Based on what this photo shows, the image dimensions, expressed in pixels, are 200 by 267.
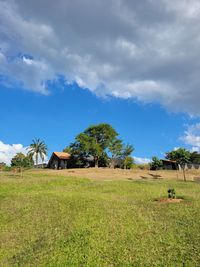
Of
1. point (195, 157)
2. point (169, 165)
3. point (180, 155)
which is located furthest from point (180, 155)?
point (195, 157)

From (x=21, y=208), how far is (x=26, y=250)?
7597 mm

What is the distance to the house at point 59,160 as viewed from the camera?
75.0 m

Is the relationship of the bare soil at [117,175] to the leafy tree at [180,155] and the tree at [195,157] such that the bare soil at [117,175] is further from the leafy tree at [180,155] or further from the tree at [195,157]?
the tree at [195,157]

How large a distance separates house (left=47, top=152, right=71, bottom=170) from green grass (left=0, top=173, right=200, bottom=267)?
54834mm

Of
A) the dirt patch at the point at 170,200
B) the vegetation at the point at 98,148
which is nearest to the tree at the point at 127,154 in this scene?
the vegetation at the point at 98,148

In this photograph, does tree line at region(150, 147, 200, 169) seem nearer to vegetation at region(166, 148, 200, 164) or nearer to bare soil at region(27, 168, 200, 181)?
vegetation at region(166, 148, 200, 164)

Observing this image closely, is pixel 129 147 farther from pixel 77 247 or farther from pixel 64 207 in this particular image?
pixel 77 247

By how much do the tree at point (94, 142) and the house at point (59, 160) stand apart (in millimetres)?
4943

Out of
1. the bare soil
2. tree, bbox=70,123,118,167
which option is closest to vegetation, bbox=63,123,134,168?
tree, bbox=70,123,118,167

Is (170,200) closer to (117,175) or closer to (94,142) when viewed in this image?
(117,175)

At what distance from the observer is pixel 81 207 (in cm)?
1784

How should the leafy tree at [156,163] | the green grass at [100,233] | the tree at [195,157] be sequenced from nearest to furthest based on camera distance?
the green grass at [100,233] → the leafy tree at [156,163] → the tree at [195,157]

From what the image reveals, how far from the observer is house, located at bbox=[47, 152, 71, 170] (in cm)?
7500

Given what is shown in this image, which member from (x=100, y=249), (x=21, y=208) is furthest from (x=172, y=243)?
(x=21, y=208)
